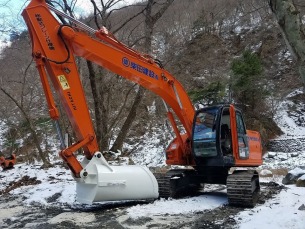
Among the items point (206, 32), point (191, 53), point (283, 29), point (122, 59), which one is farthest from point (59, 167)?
point (206, 32)

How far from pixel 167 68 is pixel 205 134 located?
1111cm

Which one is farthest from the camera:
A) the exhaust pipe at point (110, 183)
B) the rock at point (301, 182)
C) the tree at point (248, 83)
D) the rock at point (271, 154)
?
the tree at point (248, 83)

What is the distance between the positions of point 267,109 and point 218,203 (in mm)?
20769

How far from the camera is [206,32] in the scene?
3678cm

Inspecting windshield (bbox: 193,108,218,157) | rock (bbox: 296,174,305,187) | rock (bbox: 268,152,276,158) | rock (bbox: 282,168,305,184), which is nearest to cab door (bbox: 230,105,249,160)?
windshield (bbox: 193,108,218,157)

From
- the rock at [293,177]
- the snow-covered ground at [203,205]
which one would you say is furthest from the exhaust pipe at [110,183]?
the rock at [293,177]

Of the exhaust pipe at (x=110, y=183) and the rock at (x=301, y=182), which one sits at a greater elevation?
the exhaust pipe at (x=110, y=183)

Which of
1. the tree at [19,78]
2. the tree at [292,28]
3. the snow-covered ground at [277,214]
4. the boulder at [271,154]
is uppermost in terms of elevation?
the tree at [19,78]

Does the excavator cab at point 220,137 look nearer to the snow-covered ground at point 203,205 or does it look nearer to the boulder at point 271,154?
the snow-covered ground at point 203,205

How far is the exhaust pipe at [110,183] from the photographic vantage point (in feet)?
19.3

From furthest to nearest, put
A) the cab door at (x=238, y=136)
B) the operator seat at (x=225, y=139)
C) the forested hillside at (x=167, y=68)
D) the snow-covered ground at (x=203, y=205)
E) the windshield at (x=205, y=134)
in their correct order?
the forested hillside at (x=167, y=68)
the operator seat at (x=225, y=139)
the windshield at (x=205, y=134)
the cab door at (x=238, y=136)
the snow-covered ground at (x=203, y=205)

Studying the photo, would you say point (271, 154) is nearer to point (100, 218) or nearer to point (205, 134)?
point (205, 134)

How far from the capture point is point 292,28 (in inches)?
142

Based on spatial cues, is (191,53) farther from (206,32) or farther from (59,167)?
(59,167)
